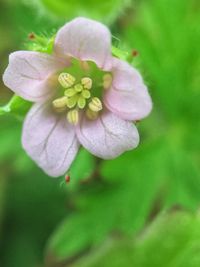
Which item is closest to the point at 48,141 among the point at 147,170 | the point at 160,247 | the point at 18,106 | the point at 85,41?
the point at 18,106

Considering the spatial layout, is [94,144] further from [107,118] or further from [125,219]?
[125,219]

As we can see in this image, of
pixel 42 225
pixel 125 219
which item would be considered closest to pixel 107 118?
pixel 125 219

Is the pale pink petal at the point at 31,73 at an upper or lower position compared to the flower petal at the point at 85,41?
lower

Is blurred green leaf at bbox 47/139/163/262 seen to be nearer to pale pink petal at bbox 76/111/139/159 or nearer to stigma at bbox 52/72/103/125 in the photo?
stigma at bbox 52/72/103/125

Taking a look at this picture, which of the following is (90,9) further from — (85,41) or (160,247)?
(160,247)

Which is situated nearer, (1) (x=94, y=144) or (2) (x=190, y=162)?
(1) (x=94, y=144)

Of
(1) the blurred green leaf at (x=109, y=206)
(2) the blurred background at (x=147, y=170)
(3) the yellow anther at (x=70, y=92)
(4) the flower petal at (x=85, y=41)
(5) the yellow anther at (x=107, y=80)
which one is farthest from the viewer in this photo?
(1) the blurred green leaf at (x=109, y=206)

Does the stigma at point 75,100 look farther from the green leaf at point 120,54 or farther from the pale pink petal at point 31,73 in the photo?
the green leaf at point 120,54

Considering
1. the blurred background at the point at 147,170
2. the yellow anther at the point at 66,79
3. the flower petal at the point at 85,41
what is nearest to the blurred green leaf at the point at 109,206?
the blurred background at the point at 147,170
